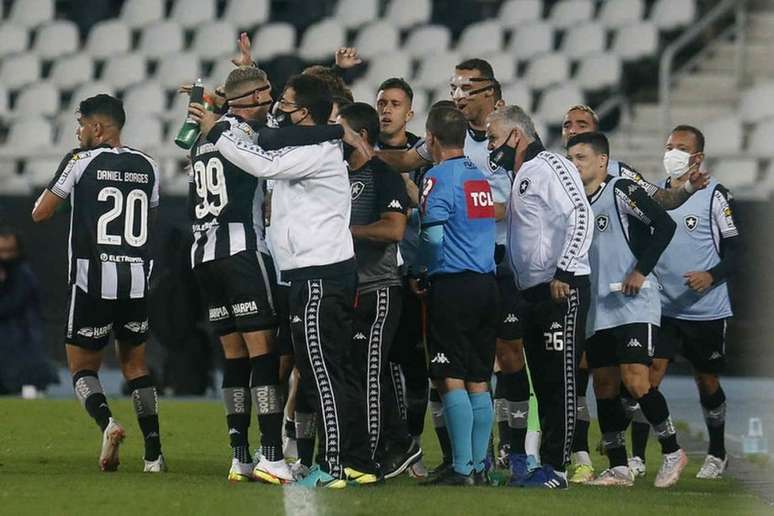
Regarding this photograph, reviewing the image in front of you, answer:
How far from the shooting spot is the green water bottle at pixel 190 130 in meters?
8.16

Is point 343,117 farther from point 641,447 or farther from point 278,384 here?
point 641,447

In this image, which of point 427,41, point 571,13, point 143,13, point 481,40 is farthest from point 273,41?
point 571,13

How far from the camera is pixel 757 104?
774 inches

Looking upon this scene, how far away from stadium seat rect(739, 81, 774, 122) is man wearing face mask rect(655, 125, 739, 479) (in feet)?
29.5

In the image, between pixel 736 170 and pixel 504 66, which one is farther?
pixel 504 66

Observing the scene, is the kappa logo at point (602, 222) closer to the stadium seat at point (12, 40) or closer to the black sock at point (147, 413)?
the black sock at point (147, 413)

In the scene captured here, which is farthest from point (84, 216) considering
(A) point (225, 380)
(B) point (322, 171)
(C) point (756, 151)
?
(C) point (756, 151)

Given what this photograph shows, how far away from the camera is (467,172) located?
28.6 ft

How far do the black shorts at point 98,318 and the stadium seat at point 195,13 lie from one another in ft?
44.2

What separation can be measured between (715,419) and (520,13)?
471 inches

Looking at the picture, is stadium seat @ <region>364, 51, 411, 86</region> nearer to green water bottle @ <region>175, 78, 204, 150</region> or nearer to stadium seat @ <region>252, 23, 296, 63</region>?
stadium seat @ <region>252, 23, 296, 63</region>

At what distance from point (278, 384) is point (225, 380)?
39cm

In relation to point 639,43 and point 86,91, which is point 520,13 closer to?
point 639,43

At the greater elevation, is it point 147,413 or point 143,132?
point 143,132
